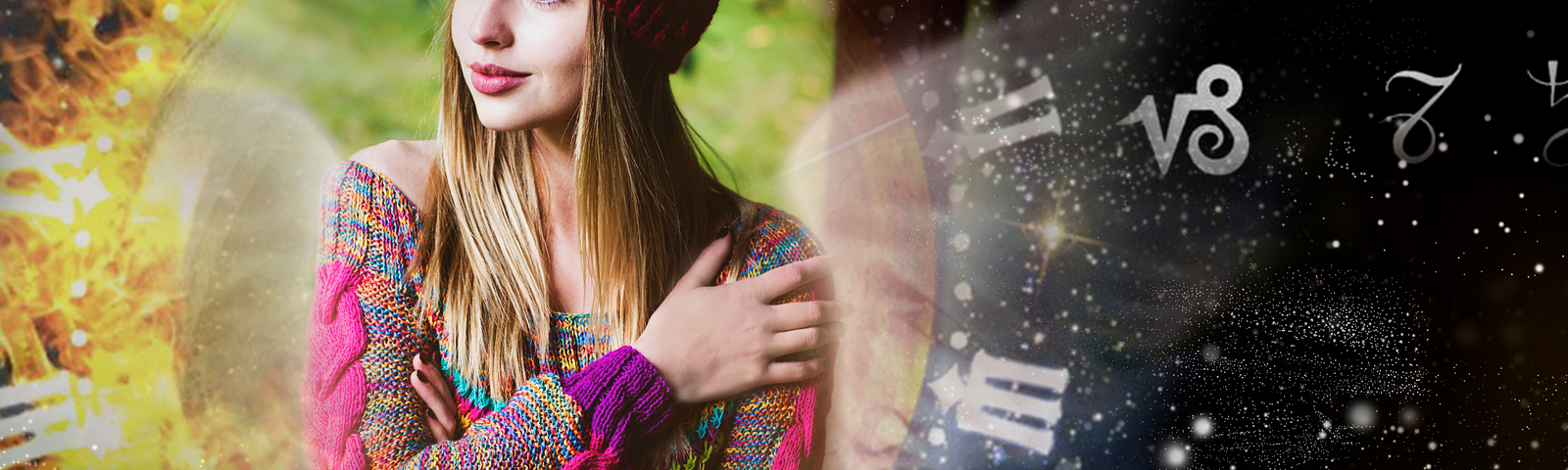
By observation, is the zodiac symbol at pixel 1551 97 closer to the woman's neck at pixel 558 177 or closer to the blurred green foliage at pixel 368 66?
the blurred green foliage at pixel 368 66

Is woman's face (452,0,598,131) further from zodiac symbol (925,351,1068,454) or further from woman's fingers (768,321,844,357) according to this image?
zodiac symbol (925,351,1068,454)

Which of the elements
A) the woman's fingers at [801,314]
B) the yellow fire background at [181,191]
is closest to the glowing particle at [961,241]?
the woman's fingers at [801,314]

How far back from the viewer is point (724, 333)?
3.57 ft

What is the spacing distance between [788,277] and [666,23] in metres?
0.35

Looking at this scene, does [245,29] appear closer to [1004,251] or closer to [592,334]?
[592,334]

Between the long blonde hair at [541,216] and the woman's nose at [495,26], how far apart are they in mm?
86

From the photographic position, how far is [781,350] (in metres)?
1.12

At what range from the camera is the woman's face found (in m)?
1.02

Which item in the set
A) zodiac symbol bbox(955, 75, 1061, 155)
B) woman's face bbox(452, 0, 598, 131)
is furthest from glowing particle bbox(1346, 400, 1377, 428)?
woman's face bbox(452, 0, 598, 131)

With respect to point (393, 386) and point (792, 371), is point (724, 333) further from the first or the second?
point (393, 386)

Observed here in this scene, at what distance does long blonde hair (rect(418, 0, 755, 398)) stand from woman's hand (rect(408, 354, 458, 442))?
0.03 m

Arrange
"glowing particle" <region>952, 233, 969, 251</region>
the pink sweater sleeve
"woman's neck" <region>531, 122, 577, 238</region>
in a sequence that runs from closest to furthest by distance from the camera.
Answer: the pink sweater sleeve, "woman's neck" <region>531, 122, 577, 238</region>, "glowing particle" <region>952, 233, 969, 251</region>

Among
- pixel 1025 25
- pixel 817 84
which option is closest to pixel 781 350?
pixel 817 84

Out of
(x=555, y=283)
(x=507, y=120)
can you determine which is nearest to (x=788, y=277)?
(x=555, y=283)
